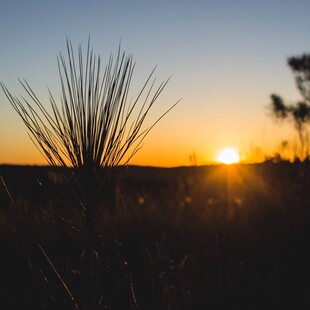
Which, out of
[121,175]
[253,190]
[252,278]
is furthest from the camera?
[253,190]

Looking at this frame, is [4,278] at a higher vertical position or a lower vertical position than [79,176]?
lower

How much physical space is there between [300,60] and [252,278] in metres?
21.9

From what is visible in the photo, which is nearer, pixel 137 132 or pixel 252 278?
pixel 137 132

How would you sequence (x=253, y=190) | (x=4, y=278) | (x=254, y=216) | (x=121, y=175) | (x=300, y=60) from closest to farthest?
(x=121, y=175) < (x=4, y=278) < (x=254, y=216) < (x=253, y=190) < (x=300, y=60)

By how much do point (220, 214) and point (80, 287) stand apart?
207 inches

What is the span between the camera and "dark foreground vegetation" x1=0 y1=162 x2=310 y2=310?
5.24ft

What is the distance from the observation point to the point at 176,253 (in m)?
5.11

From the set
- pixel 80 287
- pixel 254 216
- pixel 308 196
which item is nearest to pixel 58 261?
pixel 254 216

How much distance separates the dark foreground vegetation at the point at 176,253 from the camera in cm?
160

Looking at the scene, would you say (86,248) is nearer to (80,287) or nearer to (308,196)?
(80,287)

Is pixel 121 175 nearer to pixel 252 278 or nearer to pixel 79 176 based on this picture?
pixel 79 176

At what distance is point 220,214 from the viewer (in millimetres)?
6574

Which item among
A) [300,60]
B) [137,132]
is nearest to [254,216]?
[137,132]

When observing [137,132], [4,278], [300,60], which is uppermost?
[300,60]
